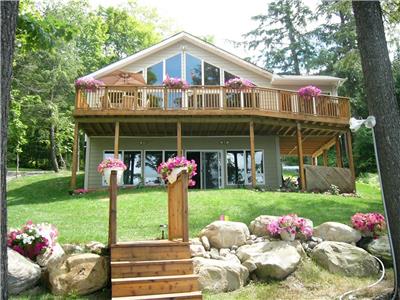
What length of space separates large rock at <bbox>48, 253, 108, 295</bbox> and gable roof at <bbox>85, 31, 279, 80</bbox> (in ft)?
38.9

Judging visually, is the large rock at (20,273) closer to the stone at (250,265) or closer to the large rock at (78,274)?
the large rock at (78,274)

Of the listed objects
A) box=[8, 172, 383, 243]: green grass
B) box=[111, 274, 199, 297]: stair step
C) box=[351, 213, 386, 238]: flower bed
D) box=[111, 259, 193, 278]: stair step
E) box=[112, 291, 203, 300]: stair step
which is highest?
box=[8, 172, 383, 243]: green grass

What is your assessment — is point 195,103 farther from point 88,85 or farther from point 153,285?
point 153,285

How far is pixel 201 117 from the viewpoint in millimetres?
14375

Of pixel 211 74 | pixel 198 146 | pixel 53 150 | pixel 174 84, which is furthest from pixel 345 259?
pixel 53 150

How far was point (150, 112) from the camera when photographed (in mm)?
13938

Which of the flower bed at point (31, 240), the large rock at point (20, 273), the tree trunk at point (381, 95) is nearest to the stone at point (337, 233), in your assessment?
the tree trunk at point (381, 95)

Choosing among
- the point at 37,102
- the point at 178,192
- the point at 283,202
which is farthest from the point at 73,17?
the point at 178,192

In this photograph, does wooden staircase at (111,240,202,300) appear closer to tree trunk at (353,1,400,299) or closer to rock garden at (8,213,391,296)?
rock garden at (8,213,391,296)

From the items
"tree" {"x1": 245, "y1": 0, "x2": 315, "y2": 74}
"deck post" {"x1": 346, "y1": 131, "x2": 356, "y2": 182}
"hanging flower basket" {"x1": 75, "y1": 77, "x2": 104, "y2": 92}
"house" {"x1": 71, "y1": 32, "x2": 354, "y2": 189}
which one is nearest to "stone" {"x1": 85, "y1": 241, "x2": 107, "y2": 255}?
"house" {"x1": 71, "y1": 32, "x2": 354, "y2": 189}

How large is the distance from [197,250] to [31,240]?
2720 mm

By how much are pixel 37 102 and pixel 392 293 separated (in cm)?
2176

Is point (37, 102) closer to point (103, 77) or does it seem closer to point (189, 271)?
point (103, 77)

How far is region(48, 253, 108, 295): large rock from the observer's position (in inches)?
223
